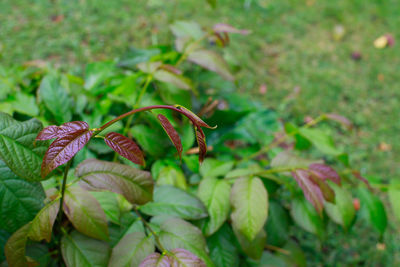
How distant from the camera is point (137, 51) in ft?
5.13

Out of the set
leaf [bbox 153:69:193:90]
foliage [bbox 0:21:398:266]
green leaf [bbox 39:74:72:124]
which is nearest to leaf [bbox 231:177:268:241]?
foliage [bbox 0:21:398:266]

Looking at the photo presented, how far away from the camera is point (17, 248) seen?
74 cm

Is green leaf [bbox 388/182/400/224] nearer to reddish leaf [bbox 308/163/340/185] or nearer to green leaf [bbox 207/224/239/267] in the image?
reddish leaf [bbox 308/163/340/185]

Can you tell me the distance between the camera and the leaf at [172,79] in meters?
1.17

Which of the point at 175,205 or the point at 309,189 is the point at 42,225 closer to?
the point at 175,205

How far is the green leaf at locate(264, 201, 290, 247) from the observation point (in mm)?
1251

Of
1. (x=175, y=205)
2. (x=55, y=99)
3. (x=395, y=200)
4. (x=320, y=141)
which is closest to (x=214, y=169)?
(x=175, y=205)

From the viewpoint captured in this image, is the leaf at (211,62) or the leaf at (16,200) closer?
the leaf at (16,200)

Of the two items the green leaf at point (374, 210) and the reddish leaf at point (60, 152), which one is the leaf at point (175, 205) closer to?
the reddish leaf at point (60, 152)

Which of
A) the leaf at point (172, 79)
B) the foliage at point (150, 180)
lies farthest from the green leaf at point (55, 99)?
the leaf at point (172, 79)

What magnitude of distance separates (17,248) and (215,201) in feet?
2.00

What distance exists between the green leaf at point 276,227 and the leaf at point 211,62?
0.57m

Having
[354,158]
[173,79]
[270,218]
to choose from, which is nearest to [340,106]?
[354,158]

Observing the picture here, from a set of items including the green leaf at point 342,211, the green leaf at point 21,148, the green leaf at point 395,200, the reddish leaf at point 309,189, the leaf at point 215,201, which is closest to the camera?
the green leaf at point 21,148
